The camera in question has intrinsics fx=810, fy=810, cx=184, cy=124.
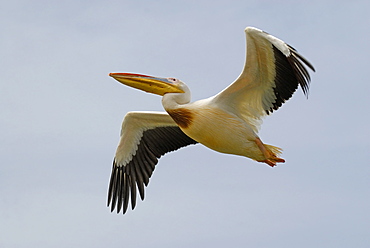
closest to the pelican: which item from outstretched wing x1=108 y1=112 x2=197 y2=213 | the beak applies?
the beak

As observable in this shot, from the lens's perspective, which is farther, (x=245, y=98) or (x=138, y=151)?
(x=138, y=151)

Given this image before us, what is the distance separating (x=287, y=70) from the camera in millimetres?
12844

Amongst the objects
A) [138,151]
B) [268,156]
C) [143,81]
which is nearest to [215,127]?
[268,156]

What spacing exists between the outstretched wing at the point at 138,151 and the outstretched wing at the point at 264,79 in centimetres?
208

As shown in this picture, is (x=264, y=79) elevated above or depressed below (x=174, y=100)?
above

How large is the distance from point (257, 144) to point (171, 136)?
255 centimetres

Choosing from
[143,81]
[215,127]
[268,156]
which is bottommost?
[268,156]

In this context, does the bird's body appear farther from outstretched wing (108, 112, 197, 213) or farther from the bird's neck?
outstretched wing (108, 112, 197, 213)

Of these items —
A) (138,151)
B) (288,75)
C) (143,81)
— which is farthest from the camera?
(138,151)

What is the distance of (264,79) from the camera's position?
1316cm

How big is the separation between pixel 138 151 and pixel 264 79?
11.3 feet

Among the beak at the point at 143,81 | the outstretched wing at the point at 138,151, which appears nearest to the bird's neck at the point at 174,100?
the beak at the point at 143,81

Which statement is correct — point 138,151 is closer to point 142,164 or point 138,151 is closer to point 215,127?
point 142,164

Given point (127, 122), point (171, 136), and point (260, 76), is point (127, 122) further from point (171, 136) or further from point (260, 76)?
point (260, 76)
